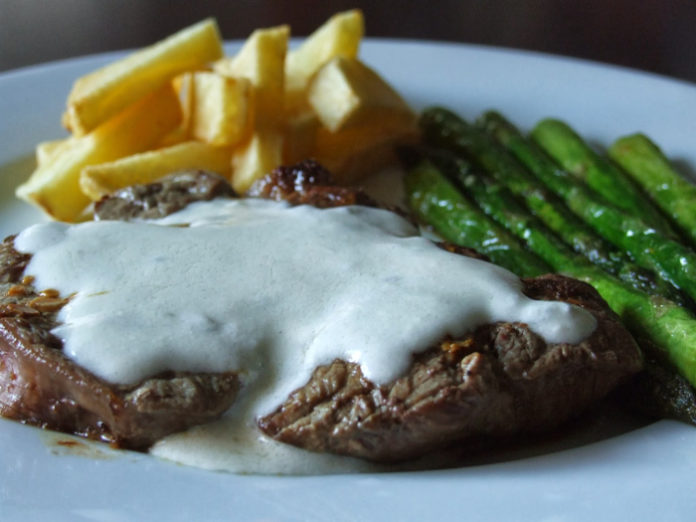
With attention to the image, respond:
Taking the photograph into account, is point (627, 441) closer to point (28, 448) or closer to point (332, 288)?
point (332, 288)

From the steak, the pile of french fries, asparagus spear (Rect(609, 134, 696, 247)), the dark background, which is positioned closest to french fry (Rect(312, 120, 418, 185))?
the pile of french fries

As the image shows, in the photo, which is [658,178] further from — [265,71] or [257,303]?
[257,303]

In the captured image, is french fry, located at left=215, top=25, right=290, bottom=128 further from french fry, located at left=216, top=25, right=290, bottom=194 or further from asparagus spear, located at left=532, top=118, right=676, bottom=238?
asparagus spear, located at left=532, top=118, right=676, bottom=238

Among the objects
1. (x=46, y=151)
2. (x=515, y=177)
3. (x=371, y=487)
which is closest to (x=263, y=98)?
(x=46, y=151)

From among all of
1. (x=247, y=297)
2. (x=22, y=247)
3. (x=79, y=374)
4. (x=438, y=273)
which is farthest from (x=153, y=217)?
(x=438, y=273)

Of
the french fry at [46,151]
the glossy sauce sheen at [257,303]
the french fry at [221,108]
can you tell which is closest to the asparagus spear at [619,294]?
the glossy sauce sheen at [257,303]
